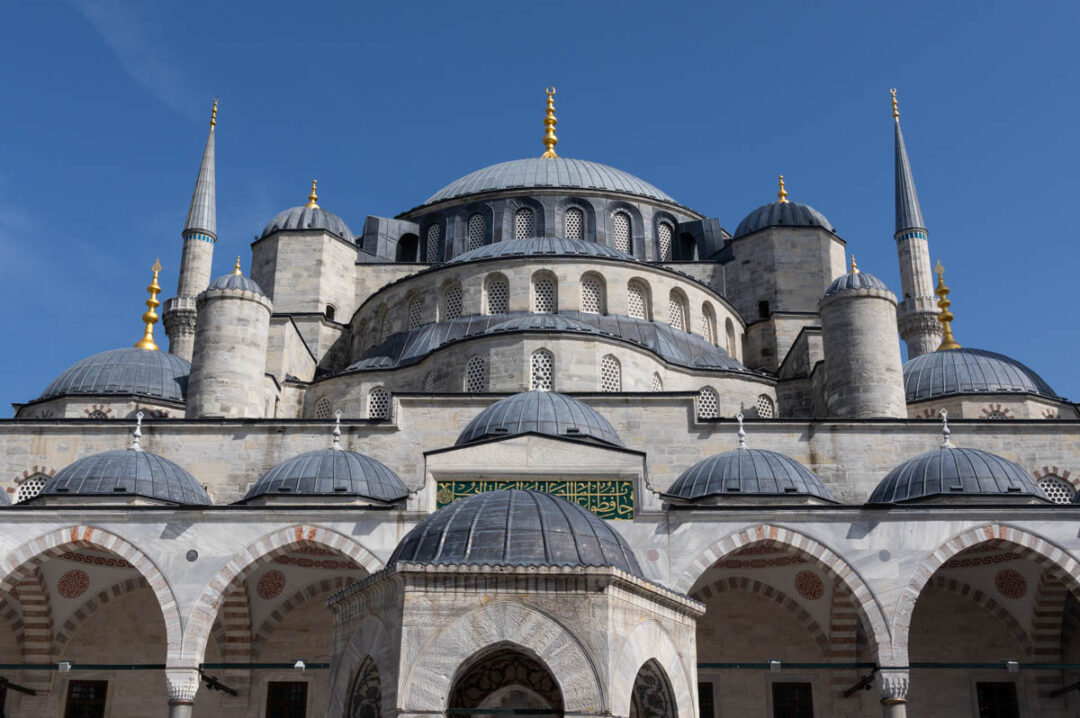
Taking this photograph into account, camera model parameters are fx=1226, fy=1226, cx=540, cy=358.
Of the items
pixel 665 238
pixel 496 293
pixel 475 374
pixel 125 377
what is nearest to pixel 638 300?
pixel 496 293

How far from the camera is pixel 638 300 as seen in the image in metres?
21.9

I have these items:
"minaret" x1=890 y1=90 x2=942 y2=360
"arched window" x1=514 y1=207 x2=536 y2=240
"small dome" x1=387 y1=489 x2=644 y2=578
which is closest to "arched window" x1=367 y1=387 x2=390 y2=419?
"arched window" x1=514 y1=207 x2=536 y2=240

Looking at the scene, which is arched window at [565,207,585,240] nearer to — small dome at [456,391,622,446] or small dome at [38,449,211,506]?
small dome at [456,391,622,446]

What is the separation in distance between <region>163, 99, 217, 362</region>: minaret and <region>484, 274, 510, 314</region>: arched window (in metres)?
6.46

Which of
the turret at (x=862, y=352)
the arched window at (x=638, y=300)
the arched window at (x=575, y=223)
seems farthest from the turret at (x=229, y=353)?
the turret at (x=862, y=352)

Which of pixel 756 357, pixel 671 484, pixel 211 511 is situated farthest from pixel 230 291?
pixel 756 357

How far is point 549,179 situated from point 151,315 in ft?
29.8

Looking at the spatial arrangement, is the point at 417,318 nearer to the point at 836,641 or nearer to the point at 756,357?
the point at 756,357

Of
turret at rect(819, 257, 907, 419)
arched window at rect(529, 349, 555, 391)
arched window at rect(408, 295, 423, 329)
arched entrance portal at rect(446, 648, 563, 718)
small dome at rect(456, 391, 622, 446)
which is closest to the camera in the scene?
arched entrance portal at rect(446, 648, 563, 718)

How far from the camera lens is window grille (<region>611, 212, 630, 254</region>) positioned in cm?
2655

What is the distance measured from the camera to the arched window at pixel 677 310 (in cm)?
2205

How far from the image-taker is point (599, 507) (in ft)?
49.1

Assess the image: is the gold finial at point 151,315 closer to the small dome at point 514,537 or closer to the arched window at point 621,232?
the arched window at point 621,232

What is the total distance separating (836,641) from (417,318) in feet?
32.1
